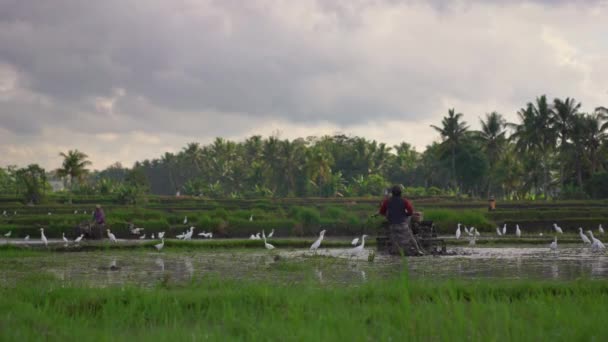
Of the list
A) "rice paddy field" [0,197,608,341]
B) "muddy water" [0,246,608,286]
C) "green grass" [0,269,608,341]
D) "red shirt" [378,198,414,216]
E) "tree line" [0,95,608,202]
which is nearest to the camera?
"green grass" [0,269,608,341]

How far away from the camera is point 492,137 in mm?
67125

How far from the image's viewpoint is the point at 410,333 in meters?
5.48

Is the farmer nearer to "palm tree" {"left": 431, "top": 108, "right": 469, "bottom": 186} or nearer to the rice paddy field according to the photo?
the rice paddy field

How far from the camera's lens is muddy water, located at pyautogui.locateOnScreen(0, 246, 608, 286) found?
421 inches

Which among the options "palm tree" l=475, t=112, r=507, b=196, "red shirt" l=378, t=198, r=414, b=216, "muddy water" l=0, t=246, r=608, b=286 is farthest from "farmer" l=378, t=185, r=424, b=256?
"palm tree" l=475, t=112, r=507, b=196

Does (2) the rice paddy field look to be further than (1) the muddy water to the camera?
No

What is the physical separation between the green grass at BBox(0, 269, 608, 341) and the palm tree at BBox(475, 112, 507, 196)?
60360 millimetres

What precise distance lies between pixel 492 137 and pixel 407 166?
67.8 ft

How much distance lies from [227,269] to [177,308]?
18.2 ft

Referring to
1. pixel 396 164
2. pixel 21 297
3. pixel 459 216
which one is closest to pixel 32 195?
pixel 459 216

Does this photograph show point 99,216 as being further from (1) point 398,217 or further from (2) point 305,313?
(2) point 305,313

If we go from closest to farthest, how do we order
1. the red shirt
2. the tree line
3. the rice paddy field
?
the rice paddy field < the red shirt < the tree line

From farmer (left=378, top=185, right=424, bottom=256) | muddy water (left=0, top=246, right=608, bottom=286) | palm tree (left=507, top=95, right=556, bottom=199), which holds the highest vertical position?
palm tree (left=507, top=95, right=556, bottom=199)

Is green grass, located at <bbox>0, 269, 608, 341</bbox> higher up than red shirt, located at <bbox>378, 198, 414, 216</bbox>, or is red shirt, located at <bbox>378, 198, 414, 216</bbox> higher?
red shirt, located at <bbox>378, 198, 414, 216</bbox>
